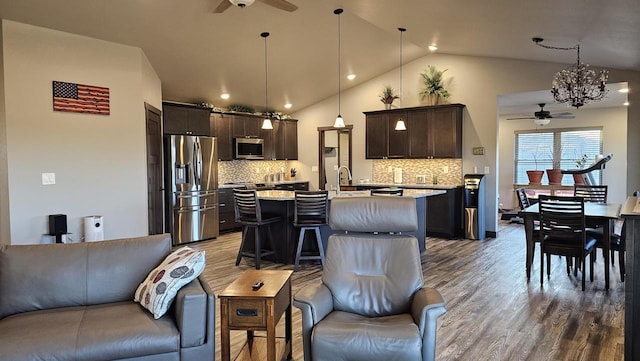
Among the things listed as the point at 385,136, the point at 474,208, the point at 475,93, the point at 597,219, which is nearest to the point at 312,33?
the point at 385,136

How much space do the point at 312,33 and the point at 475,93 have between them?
3.30 metres

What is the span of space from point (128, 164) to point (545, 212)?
5069mm

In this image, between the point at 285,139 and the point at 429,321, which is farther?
the point at 285,139

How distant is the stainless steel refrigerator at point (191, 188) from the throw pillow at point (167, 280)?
14.4 feet

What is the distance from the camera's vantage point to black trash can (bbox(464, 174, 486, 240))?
742 centimetres

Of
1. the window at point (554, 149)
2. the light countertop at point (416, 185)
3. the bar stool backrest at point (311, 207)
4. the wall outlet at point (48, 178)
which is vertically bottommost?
the bar stool backrest at point (311, 207)

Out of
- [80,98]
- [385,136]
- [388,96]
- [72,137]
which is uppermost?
[388,96]

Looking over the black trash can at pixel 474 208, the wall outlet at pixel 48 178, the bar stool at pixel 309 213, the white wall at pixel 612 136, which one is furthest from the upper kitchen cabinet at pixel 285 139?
the white wall at pixel 612 136

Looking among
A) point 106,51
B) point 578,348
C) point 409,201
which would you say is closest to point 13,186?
point 106,51

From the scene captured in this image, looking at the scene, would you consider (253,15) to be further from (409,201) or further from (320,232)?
(409,201)

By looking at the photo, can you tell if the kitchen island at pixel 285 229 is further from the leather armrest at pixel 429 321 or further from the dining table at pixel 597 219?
the leather armrest at pixel 429 321

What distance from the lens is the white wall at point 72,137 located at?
15.3 ft

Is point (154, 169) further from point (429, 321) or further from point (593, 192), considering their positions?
point (593, 192)

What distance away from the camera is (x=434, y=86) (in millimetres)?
8023
